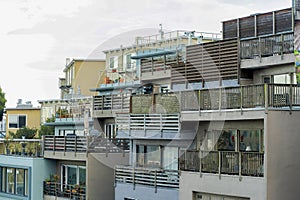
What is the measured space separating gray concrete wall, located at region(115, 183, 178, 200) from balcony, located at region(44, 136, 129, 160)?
4795 millimetres

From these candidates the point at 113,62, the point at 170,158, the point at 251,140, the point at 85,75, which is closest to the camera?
the point at 251,140

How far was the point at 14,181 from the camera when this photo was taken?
48750mm

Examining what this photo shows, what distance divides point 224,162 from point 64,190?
16613 millimetres

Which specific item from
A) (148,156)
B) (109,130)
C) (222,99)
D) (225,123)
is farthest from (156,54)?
(222,99)

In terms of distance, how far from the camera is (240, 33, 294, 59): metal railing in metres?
29.9

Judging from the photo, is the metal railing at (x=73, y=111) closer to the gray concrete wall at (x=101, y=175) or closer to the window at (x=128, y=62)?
the window at (x=128, y=62)

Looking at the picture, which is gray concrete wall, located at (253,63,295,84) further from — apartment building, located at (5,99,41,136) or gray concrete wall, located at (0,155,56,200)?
apartment building, located at (5,99,41,136)

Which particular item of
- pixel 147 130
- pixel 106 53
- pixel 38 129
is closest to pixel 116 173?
pixel 147 130

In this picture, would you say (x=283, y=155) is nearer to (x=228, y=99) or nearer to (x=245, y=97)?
(x=245, y=97)

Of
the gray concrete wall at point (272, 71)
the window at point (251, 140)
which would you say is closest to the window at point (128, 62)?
the gray concrete wall at point (272, 71)

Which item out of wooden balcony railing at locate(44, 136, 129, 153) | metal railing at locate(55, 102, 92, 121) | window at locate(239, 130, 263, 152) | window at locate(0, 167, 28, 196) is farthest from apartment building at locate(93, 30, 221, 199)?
window at locate(0, 167, 28, 196)

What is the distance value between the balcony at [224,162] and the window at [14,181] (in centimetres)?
1850

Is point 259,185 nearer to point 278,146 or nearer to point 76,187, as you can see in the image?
point 278,146

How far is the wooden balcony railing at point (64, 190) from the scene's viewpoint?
4088 centimetres
